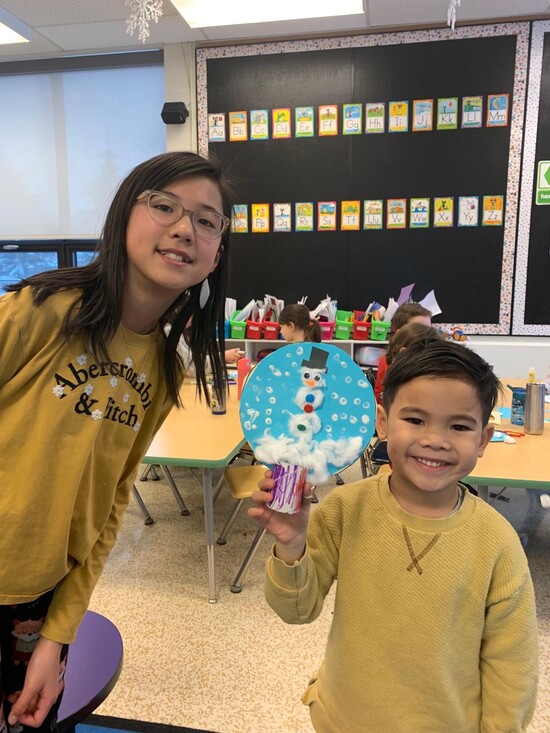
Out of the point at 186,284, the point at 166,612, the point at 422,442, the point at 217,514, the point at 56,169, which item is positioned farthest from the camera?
the point at 56,169

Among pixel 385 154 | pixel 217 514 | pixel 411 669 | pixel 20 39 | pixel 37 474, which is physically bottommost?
pixel 217 514

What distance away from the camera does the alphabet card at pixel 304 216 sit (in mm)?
5020

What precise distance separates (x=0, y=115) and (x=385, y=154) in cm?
409

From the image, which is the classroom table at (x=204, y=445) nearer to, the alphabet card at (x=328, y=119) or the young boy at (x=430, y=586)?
the young boy at (x=430, y=586)

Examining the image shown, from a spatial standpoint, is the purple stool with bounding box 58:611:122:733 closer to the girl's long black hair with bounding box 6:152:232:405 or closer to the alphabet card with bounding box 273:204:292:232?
the girl's long black hair with bounding box 6:152:232:405

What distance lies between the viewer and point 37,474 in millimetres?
848

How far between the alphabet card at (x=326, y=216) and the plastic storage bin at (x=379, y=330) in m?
1.08

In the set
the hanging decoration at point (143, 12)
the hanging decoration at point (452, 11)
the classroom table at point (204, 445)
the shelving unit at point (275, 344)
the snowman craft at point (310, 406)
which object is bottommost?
the classroom table at point (204, 445)

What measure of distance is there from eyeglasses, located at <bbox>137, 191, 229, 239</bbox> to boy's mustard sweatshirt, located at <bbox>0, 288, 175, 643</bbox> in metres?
0.21

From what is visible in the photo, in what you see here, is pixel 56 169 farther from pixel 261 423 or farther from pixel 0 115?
pixel 261 423

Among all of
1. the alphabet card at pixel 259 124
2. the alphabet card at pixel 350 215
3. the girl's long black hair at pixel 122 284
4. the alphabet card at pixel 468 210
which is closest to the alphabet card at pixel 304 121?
the alphabet card at pixel 259 124

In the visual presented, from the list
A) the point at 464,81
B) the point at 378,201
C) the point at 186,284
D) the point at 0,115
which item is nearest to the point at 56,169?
the point at 0,115

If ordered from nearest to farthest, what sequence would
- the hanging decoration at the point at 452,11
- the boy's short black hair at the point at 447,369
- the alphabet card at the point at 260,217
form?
the boy's short black hair at the point at 447,369 → the hanging decoration at the point at 452,11 → the alphabet card at the point at 260,217

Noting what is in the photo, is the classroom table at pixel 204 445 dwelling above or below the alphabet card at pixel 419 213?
below
